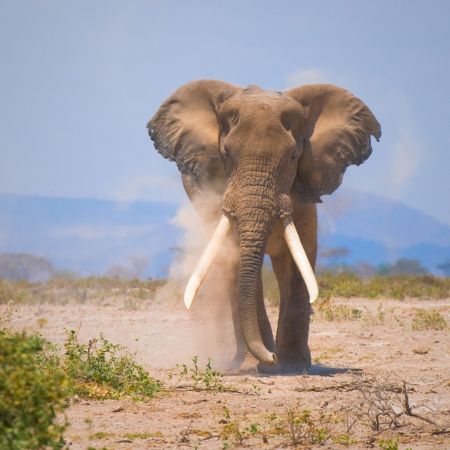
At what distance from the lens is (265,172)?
34.7 ft

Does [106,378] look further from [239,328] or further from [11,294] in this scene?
[11,294]

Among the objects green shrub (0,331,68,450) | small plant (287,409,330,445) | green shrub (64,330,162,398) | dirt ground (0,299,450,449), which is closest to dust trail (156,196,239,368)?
dirt ground (0,299,450,449)

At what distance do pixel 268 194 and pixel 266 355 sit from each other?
1477 millimetres

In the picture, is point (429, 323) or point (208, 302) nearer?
point (208, 302)

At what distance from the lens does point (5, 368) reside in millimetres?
5441

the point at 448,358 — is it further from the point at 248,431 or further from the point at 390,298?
the point at 390,298

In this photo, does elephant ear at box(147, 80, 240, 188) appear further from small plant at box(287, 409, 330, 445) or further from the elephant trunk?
small plant at box(287, 409, 330, 445)

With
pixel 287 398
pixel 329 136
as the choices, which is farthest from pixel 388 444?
pixel 329 136

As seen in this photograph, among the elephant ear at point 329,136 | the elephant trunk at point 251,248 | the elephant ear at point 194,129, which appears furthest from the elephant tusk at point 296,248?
the elephant ear at point 194,129

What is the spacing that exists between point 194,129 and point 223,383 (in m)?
3.20

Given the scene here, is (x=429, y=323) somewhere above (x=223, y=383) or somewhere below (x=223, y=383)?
above

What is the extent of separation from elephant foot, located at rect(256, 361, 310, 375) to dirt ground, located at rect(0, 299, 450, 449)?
11 cm

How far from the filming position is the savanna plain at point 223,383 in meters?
7.08

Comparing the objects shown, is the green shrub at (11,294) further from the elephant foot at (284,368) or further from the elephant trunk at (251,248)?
the elephant trunk at (251,248)
